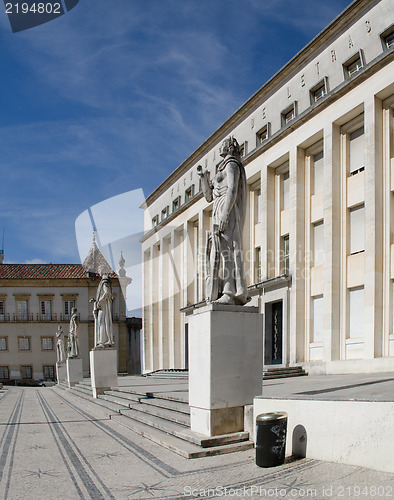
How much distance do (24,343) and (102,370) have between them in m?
42.4

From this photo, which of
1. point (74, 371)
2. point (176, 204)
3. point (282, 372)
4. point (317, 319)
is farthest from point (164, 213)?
point (282, 372)

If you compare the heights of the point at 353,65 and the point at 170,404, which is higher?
the point at 353,65

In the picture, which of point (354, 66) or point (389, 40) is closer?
point (389, 40)

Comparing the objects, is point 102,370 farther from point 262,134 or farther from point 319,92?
point 262,134

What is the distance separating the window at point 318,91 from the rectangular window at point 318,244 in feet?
18.2

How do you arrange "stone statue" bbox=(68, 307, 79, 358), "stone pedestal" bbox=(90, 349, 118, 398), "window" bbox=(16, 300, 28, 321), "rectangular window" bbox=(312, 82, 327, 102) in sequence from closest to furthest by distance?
"stone pedestal" bbox=(90, 349, 118, 398), "rectangular window" bbox=(312, 82, 327, 102), "stone statue" bbox=(68, 307, 79, 358), "window" bbox=(16, 300, 28, 321)

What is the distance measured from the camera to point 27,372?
54844mm

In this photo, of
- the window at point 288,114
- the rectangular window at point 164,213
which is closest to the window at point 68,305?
the rectangular window at point 164,213

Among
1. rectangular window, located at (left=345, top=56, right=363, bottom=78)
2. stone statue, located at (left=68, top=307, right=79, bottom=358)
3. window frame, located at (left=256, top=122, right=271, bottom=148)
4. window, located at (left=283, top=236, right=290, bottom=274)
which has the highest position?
rectangular window, located at (left=345, top=56, right=363, bottom=78)

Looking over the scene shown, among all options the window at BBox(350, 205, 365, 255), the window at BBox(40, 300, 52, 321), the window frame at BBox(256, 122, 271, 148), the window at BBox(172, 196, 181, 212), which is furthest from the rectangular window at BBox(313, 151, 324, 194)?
the window at BBox(40, 300, 52, 321)

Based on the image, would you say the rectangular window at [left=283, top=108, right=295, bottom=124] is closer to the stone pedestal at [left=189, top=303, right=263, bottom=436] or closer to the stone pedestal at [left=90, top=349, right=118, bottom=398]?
the stone pedestal at [left=90, top=349, right=118, bottom=398]

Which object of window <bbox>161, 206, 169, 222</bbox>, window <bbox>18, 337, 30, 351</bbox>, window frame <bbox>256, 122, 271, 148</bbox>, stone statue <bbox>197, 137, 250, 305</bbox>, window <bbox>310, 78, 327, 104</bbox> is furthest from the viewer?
window <bbox>18, 337, 30, 351</bbox>

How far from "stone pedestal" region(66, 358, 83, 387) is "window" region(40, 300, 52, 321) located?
30.7 m

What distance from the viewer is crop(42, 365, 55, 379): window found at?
54.6 meters
